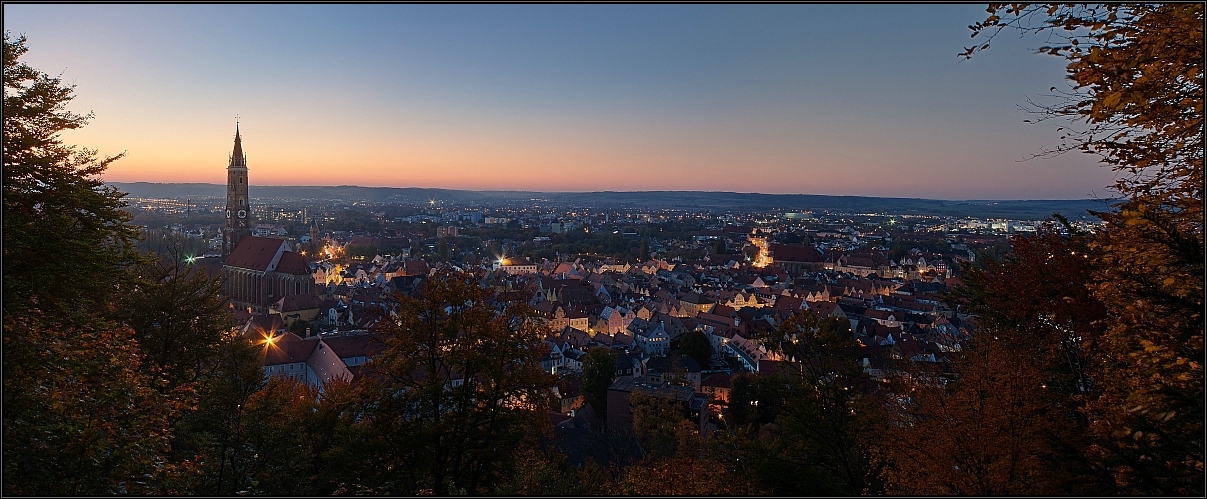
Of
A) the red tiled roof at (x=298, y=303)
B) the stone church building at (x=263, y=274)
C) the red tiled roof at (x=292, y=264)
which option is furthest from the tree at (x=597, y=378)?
the red tiled roof at (x=292, y=264)

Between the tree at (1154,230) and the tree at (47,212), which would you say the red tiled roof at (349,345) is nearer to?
the tree at (47,212)

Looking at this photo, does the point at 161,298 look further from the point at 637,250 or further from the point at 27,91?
the point at 637,250

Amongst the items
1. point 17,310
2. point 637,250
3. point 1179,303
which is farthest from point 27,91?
point 637,250

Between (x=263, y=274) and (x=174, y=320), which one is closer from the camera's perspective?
(x=174, y=320)

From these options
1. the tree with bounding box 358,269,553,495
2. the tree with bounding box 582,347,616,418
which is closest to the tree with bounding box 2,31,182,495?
the tree with bounding box 358,269,553,495

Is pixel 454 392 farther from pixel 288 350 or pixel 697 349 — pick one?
pixel 697 349

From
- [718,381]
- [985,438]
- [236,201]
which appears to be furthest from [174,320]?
[236,201]

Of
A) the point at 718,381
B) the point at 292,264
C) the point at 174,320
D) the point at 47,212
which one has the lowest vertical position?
the point at 718,381

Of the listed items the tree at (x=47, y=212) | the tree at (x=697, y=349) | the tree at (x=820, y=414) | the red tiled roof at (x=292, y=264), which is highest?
the tree at (x=47, y=212)
